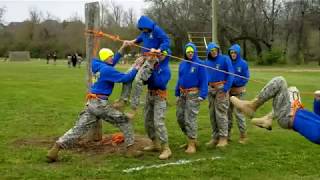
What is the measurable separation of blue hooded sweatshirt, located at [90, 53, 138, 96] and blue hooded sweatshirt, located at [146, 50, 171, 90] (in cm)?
58

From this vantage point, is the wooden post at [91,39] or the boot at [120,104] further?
the wooden post at [91,39]

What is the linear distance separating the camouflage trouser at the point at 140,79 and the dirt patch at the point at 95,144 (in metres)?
1.02

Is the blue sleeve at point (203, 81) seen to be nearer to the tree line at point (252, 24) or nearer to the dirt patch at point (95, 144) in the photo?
the dirt patch at point (95, 144)

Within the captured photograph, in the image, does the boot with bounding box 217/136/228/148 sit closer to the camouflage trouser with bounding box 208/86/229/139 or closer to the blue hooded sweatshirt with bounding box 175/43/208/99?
the camouflage trouser with bounding box 208/86/229/139

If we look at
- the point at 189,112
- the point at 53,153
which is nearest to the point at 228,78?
the point at 189,112

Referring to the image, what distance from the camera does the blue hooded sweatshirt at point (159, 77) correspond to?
9.97m

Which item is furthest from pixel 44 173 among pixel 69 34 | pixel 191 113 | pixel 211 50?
pixel 69 34

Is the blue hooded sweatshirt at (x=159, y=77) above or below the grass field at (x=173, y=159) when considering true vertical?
above

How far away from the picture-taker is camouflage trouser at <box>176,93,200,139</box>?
10.3 metres

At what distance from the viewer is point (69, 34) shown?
3750 inches

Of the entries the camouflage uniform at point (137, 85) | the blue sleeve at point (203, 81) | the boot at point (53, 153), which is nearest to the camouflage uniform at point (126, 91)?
the camouflage uniform at point (137, 85)

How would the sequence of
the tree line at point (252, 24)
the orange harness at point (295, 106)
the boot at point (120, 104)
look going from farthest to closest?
the tree line at point (252, 24) < the boot at point (120, 104) < the orange harness at point (295, 106)

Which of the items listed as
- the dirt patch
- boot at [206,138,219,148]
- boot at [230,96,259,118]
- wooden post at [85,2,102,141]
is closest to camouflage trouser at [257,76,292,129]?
boot at [230,96,259,118]

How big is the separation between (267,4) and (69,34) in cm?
3639
